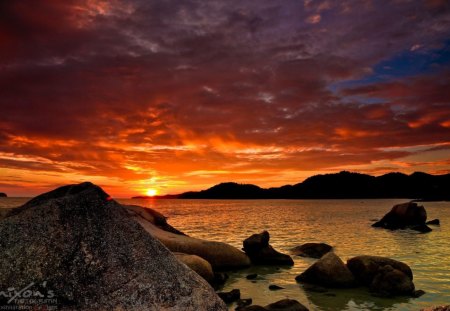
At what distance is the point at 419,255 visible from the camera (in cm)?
2806

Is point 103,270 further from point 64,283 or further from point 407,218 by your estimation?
point 407,218

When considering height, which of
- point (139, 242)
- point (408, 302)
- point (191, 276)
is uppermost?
point (139, 242)

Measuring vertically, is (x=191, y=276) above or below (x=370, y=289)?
above

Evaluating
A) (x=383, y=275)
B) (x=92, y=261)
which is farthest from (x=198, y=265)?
(x=92, y=261)

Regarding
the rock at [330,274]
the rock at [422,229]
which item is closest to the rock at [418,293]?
the rock at [330,274]

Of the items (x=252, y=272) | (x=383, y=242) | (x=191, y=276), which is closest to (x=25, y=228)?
(x=191, y=276)

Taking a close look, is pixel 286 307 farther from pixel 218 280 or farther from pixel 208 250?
pixel 208 250

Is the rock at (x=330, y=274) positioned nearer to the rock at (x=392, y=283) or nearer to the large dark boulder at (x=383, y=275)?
the large dark boulder at (x=383, y=275)

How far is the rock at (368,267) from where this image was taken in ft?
58.8

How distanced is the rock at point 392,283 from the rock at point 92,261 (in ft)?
42.5

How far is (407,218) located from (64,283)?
54395mm

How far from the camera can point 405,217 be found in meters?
51.3

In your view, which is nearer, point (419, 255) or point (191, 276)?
point (191, 276)

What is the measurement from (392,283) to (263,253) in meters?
9.40
